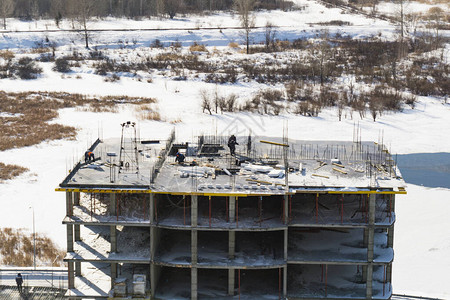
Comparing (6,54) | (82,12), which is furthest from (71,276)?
(82,12)

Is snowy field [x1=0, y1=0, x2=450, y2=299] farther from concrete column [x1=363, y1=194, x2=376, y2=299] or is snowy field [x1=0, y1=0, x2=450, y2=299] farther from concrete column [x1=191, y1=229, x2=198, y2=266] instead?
concrete column [x1=191, y1=229, x2=198, y2=266]

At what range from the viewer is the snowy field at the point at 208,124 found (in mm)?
37491

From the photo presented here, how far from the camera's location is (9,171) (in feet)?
161

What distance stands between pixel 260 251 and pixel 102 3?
3219 inches

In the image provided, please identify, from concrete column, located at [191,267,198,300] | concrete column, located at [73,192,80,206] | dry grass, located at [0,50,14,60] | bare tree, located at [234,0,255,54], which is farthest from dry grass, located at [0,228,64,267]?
bare tree, located at [234,0,255,54]

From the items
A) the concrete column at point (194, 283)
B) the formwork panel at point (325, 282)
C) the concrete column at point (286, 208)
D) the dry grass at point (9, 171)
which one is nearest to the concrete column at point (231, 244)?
the concrete column at point (194, 283)

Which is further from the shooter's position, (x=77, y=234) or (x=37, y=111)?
(x=37, y=111)

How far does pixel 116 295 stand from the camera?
27.0 m

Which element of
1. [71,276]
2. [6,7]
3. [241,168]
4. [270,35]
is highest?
[6,7]

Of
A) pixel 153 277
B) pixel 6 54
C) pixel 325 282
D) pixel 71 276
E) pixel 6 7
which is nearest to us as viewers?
pixel 153 277

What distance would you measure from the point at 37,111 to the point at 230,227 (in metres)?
43.3

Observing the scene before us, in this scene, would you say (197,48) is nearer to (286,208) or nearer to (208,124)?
(208,124)

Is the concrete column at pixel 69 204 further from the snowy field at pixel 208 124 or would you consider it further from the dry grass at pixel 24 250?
the snowy field at pixel 208 124

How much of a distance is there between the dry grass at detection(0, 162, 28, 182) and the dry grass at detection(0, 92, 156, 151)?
528 centimetres
